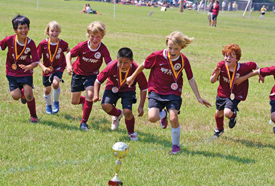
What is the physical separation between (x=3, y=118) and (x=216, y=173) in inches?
159

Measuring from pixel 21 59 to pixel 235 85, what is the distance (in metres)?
3.85

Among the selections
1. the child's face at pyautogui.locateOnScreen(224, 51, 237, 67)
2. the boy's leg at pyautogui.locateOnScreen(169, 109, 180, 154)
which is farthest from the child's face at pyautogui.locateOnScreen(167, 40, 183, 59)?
the child's face at pyautogui.locateOnScreen(224, 51, 237, 67)

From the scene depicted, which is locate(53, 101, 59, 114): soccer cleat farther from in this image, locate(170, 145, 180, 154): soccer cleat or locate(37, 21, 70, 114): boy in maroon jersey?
locate(170, 145, 180, 154): soccer cleat

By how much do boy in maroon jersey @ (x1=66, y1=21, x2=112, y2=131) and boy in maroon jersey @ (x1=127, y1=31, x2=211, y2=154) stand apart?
1185 millimetres

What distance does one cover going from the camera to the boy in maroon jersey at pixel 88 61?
7016 millimetres

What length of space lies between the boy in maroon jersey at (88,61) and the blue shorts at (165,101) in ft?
4.34

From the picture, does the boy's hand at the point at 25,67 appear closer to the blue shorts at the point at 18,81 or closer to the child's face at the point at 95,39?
the blue shorts at the point at 18,81

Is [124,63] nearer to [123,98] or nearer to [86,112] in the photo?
[123,98]

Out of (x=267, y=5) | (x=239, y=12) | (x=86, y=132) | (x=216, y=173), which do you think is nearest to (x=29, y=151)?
(x=86, y=132)

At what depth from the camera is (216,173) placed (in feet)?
17.4

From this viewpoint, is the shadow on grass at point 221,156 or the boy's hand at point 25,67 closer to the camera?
the shadow on grass at point 221,156

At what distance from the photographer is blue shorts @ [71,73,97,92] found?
736cm

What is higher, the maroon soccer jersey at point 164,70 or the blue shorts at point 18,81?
the maroon soccer jersey at point 164,70

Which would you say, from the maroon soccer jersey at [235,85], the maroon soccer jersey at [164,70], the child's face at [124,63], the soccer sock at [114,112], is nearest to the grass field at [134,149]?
the soccer sock at [114,112]
